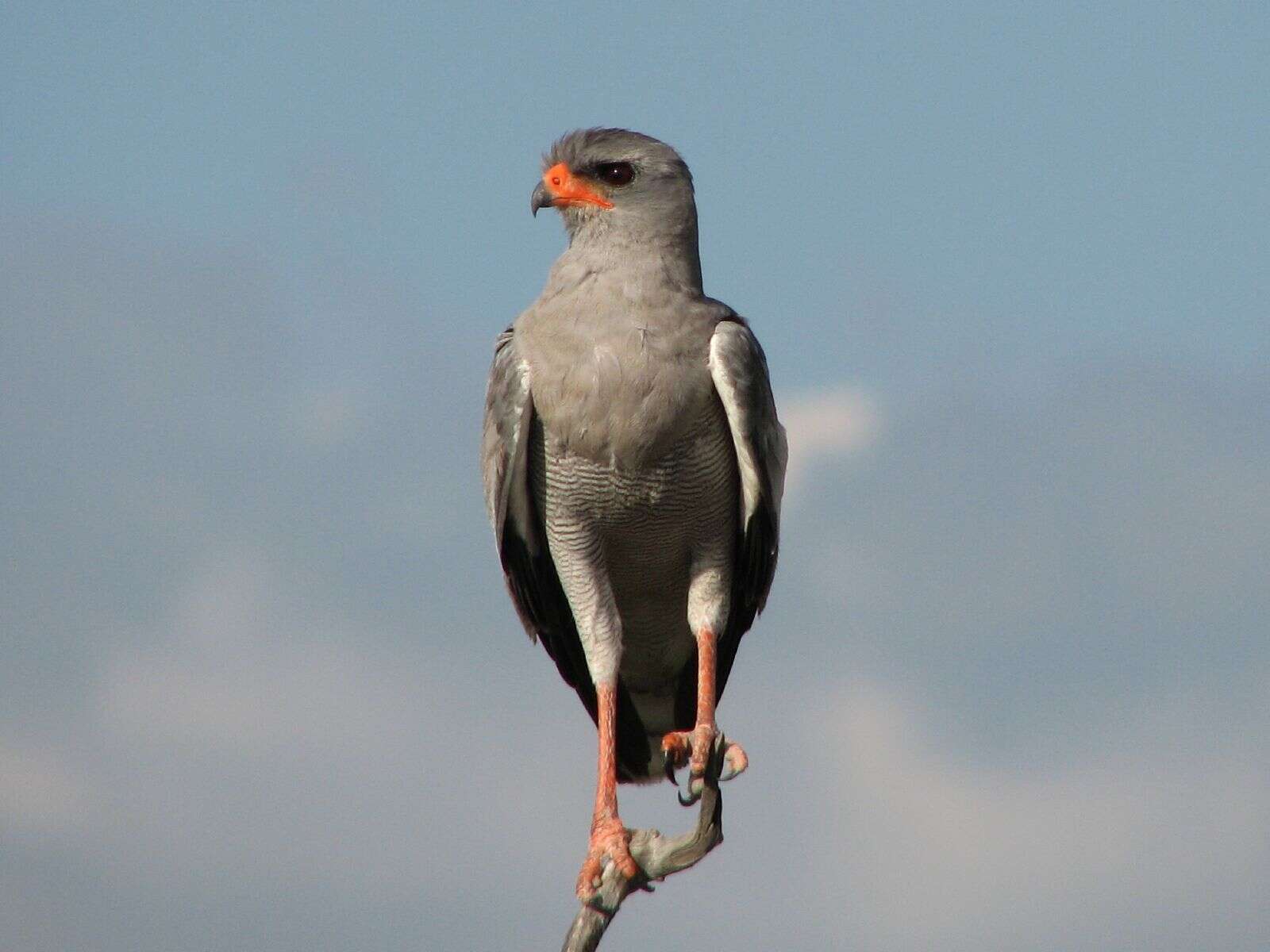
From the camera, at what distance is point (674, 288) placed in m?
8.62

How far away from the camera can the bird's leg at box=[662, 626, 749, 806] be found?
8.48 m

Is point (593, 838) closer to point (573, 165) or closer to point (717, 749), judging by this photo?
point (717, 749)

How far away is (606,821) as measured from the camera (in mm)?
8672

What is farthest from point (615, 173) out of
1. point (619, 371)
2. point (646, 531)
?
point (646, 531)

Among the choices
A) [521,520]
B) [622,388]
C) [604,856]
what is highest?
[622,388]

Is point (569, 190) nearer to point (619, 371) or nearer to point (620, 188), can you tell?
point (620, 188)

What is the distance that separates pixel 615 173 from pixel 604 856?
3057 mm

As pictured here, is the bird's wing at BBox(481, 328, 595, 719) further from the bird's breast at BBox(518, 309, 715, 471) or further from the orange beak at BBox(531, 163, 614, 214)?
the orange beak at BBox(531, 163, 614, 214)

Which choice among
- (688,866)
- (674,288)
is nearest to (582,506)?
(674,288)

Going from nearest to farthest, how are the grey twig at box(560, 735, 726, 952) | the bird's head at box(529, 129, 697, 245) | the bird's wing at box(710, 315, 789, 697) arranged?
the grey twig at box(560, 735, 726, 952), the bird's wing at box(710, 315, 789, 697), the bird's head at box(529, 129, 697, 245)

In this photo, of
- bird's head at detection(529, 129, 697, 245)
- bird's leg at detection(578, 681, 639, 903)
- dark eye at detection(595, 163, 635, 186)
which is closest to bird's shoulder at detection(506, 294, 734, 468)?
bird's head at detection(529, 129, 697, 245)

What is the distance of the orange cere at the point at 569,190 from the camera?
8805mm

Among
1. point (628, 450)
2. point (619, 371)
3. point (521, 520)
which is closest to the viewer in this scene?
point (619, 371)

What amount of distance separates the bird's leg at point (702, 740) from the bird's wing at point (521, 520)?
2.24 ft
